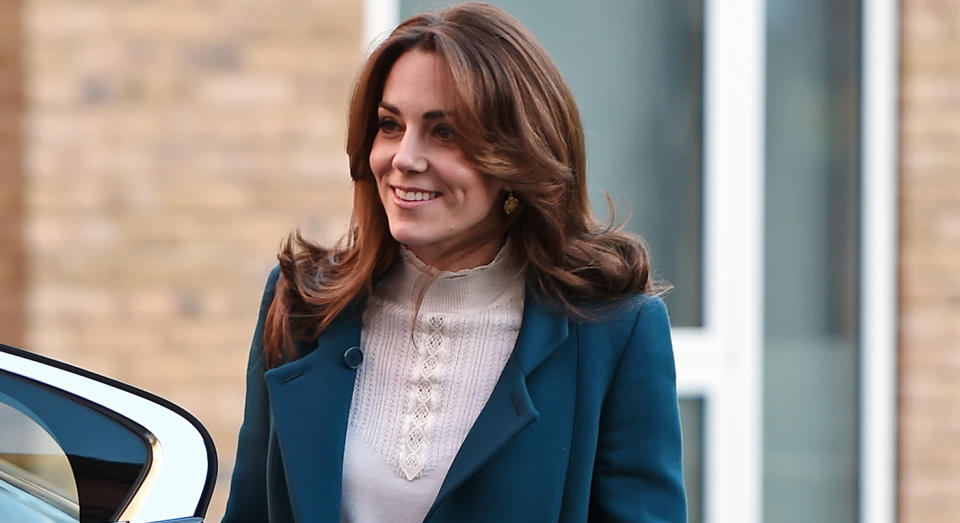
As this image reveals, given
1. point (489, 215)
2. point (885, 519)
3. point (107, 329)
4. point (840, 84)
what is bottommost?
point (885, 519)

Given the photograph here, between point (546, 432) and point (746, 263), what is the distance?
2.57 metres

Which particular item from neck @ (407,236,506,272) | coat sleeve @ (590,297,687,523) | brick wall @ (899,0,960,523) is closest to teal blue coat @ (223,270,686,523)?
coat sleeve @ (590,297,687,523)

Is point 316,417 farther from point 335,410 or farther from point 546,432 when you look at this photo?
point 546,432

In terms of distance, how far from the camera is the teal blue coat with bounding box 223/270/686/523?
77.7 inches

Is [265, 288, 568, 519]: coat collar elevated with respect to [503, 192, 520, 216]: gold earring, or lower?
lower

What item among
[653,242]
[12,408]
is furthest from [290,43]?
[12,408]

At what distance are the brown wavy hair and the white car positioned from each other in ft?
1.66

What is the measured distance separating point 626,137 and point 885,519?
165 centimetres

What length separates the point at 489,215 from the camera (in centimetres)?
211

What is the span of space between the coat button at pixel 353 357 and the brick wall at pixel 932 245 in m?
2.85

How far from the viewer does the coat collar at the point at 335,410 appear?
6.43 ft

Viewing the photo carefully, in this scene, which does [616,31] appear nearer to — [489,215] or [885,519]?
[885,519]

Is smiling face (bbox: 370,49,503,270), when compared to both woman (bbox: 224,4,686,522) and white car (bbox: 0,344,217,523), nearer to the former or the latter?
woman (bbox: 224,4,686,522)

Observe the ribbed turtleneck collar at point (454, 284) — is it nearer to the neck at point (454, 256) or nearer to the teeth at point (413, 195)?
the neck at point (454, 256)
